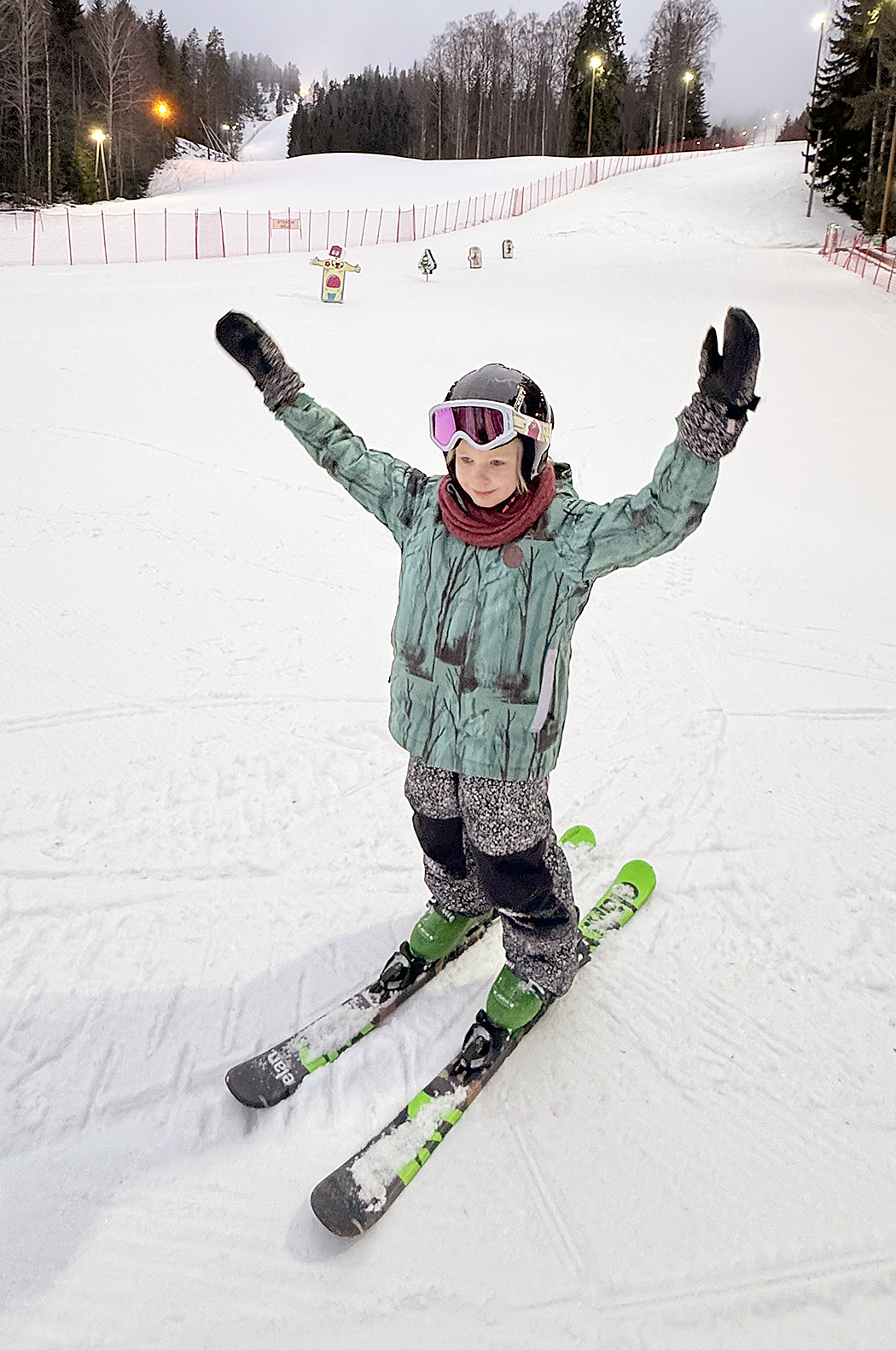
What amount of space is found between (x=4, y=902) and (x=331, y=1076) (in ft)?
4.58

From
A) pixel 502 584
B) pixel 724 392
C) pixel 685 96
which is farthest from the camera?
pixel 685 96

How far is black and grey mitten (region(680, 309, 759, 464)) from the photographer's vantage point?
4.83 feet

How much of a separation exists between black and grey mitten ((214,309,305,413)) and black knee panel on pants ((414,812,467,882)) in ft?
3.94

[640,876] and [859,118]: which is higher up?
[859,118]

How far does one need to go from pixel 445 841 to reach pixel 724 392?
1441mm

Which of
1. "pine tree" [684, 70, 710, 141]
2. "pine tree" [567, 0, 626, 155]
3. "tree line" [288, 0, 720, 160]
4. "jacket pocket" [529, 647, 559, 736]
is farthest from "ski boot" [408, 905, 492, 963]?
"pine tree" [684, 70, 710, 141]

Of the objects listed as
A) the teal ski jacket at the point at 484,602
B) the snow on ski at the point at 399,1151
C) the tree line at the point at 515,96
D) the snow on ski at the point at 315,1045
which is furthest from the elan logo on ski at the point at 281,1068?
the tree line at the point at 515,96

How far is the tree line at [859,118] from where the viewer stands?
22.1 m

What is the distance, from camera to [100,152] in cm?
3281

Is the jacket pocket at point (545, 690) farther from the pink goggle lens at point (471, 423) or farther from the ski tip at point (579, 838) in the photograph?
the ski tip at point (579, 838)

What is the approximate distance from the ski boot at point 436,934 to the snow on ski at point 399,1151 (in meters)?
0.30

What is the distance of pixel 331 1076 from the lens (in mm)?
2252

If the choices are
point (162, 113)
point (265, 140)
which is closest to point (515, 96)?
point (162, 113)

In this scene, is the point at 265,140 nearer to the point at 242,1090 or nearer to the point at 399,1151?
the point at 242,1090
